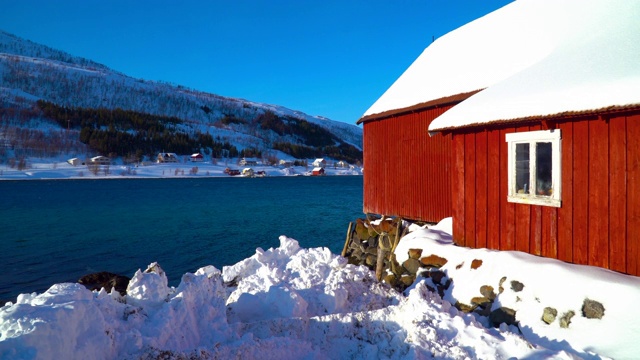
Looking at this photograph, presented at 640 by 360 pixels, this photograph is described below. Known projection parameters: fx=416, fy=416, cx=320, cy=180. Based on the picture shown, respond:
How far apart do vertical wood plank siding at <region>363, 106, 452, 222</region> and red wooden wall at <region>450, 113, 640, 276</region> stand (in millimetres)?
3308

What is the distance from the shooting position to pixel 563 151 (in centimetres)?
681

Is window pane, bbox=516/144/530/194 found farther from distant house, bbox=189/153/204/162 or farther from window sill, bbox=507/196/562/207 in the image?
distant house, bbox=189/153/204/162

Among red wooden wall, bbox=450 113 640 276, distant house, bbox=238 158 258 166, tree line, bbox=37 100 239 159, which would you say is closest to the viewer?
red wooden wall, bbox=450 113 640 276

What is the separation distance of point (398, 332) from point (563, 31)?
878cm

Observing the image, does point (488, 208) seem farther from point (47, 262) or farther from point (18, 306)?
point (47, 262)

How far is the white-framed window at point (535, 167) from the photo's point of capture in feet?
22.7

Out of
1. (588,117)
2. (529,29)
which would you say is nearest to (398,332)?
(588,117)

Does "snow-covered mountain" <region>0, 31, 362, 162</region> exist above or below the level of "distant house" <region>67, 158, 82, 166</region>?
above

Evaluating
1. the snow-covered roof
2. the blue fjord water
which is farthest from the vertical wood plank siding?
the blue fjord water

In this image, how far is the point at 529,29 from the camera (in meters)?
11.7

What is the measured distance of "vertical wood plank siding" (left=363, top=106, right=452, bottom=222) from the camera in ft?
39.0

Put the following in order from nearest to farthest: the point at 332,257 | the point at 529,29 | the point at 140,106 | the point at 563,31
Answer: the point at 563,31 < the point at 332,257 < the point at 529,29 < the point at 140,106

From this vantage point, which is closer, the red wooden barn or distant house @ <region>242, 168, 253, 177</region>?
the red wooden barn

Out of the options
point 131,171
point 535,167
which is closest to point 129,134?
point 131,171
